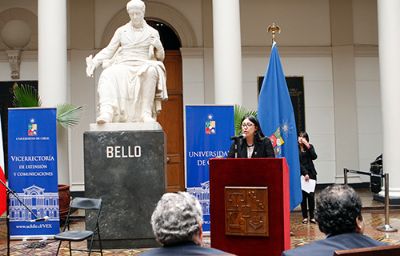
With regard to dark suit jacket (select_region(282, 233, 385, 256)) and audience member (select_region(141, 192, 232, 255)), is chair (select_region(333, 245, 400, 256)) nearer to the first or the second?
dark suit jacket (select_region(282, 233, 385, 256))

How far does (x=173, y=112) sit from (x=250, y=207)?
8.74m

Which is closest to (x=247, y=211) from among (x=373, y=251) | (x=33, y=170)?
(x=373, y=251)

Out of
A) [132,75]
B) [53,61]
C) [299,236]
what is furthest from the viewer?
[53,61]

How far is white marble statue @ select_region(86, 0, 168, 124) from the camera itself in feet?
20.3

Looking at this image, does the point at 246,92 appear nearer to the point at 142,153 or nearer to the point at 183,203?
the point at 142,153

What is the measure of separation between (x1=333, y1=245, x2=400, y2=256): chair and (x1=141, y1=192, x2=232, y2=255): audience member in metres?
0.45

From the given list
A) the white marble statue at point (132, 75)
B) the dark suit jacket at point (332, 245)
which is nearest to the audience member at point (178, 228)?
the dark suit jacket at point (332, 245)

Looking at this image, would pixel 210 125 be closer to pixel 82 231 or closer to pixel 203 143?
pixel 203 143

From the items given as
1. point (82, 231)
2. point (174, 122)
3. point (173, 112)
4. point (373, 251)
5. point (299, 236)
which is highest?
point (173, 112)

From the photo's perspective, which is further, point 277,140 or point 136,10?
point 277,140

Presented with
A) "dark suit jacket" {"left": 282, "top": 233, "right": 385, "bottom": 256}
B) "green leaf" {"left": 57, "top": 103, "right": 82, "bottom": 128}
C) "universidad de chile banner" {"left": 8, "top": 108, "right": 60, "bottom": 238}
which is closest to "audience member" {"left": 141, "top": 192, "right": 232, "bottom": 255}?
"dark suit jacket" {"left": 282, "top": 233, "right": 385, "bottom": 256}

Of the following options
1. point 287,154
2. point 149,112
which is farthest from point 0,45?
point 287,154

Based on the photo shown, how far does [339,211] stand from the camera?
73.7 inches

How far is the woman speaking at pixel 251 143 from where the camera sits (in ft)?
15.2
